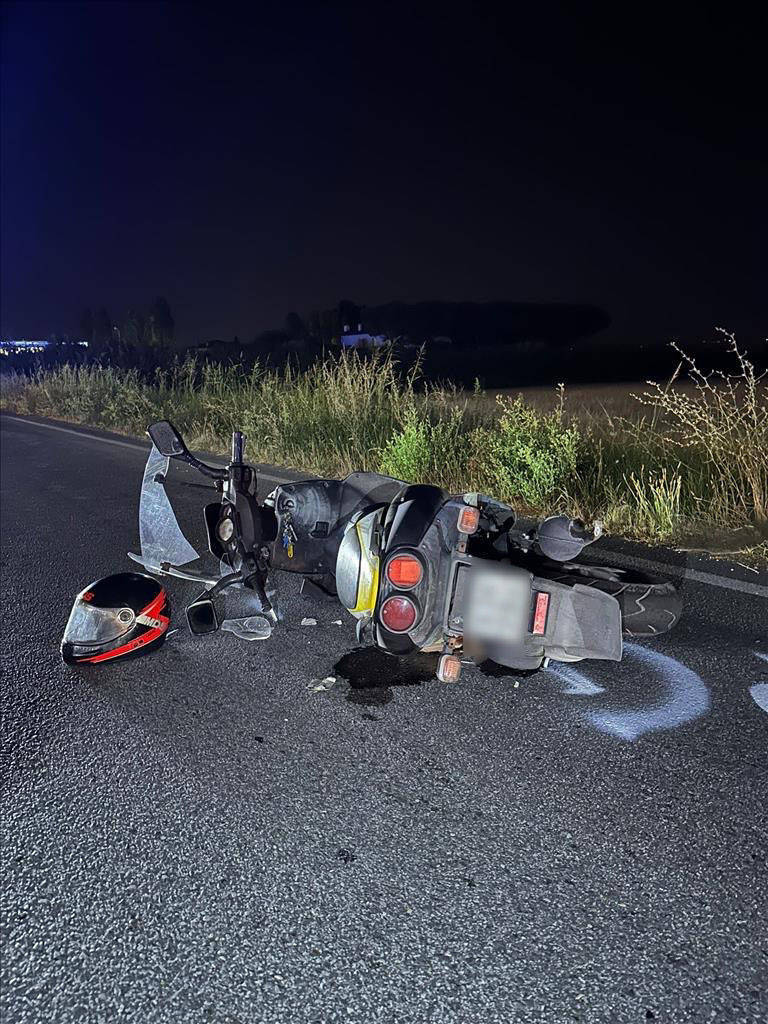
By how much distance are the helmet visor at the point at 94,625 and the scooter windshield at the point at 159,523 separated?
30 cm

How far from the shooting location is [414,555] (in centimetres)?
283

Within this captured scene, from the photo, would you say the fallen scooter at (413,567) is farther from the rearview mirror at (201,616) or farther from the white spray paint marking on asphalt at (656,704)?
the white spray paint marking on asphalt at (656,704)

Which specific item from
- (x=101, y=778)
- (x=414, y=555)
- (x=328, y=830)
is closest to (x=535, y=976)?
(x=328, y=830)

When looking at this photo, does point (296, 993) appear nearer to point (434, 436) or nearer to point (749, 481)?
point (749, 481)

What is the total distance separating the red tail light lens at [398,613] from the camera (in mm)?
2822

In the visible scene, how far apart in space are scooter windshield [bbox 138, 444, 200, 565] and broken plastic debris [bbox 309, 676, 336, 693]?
0.76 metres

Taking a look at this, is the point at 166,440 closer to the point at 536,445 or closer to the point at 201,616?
the point at 201,616

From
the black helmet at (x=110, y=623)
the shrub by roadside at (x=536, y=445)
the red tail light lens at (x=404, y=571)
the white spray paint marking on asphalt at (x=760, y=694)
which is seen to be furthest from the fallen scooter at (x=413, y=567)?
the shrub by roadside at (x=536, y=445)

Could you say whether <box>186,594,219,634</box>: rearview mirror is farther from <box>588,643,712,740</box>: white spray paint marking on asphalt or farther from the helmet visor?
<box>588,643,712,740</box>: white spray paint marking on asphalt

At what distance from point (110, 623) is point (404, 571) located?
146 cm

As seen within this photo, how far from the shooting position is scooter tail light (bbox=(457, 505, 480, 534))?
2.92 meters

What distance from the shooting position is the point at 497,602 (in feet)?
9.39

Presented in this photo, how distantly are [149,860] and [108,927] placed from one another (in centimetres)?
28

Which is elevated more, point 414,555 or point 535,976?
point 414,555
